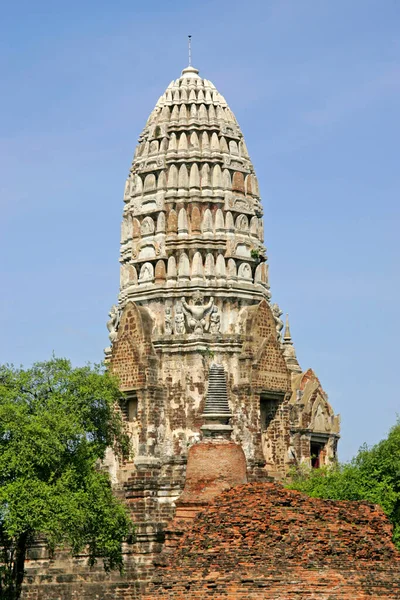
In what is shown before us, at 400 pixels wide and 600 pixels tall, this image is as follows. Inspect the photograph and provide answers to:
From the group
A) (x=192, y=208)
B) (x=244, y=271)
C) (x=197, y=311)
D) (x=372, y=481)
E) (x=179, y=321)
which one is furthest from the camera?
(x=244, y=271)

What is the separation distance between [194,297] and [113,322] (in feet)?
15.6

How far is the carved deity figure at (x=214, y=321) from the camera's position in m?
50.0

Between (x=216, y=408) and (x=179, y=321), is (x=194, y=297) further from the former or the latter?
(x=216, y=408)

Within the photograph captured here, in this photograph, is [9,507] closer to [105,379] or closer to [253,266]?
[105,379]

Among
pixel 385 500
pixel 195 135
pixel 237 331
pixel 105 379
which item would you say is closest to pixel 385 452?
pixel 385 500

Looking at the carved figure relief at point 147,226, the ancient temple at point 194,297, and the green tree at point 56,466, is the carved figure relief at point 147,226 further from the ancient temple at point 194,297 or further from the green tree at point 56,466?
the green tree at point 56,466

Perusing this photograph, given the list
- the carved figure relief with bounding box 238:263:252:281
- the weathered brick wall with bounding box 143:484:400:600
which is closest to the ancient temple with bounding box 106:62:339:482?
the carved figure relief with bounding box 238:263:252:281

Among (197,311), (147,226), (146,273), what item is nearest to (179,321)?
(197,311)

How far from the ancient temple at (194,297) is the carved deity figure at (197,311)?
5cm

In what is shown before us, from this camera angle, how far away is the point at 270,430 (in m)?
51.1

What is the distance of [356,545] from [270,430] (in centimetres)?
1831

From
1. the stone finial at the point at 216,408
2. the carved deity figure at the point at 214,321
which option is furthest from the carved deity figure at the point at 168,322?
the stone finial at the point at 216,408

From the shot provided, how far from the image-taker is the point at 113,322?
53.7 m

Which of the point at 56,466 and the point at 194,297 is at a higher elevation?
the point at 194,297
